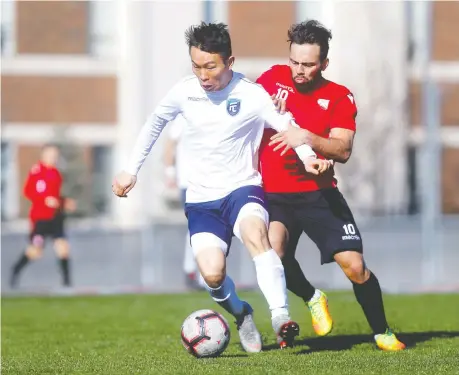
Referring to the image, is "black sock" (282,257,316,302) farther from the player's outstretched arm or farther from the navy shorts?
the player's outstretched arm

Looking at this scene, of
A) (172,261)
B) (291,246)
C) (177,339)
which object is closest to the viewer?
(291,246)

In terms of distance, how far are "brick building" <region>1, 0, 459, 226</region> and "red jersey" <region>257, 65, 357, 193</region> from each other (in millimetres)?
27037

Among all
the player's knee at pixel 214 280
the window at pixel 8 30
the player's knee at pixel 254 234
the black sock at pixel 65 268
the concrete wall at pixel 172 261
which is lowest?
the concrete wall at pixel 172 261

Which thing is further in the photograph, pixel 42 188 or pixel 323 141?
pixel 42 188

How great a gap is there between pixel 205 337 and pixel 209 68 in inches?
67.5

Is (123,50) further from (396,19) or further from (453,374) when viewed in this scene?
(453,374)

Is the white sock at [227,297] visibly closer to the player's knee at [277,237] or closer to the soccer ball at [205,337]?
the soccer ball at [205,337]

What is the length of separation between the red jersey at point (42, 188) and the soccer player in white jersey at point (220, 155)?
8731 mm

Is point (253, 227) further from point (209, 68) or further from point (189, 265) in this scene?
point (189, 265)

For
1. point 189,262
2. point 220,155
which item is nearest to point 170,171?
point 189,262

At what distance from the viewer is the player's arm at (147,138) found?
849 centimetres

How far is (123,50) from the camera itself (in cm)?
3672

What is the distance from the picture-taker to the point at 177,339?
10.1 m

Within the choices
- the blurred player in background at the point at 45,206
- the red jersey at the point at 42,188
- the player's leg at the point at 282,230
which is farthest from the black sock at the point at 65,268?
the player's leg at the point at 282,230
